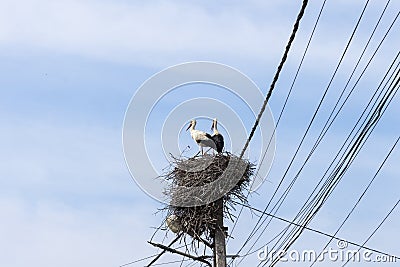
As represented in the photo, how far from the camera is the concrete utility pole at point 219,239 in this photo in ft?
Result: 37.9

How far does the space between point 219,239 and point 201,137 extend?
121 inches

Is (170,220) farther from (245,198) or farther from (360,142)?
(360,142)

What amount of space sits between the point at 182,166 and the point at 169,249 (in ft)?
3.95

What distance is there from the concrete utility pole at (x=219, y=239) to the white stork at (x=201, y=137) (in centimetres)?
209

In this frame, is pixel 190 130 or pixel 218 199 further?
pixel 190 130

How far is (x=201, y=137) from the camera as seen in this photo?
14531 millimetres

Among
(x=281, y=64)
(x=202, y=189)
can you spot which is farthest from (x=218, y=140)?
(x=281, y=64)

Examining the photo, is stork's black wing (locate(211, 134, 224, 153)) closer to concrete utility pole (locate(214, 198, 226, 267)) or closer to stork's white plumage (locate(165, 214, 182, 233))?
concrete utility pole (locate(214, 198, 226, 267))

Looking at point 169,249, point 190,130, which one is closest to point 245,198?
point 169,249

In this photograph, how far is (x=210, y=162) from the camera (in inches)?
494

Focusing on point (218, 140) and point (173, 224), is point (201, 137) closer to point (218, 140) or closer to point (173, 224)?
point (218, 140)

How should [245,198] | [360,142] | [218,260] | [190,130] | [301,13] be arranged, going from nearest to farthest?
[301,13], [360,142], [218,260], [245,198], [190,130]

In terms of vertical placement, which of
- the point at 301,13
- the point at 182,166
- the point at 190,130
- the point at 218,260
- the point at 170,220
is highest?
the point at 190,130

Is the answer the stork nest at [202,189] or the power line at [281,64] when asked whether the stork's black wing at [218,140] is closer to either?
the stork nest at [202,189]
